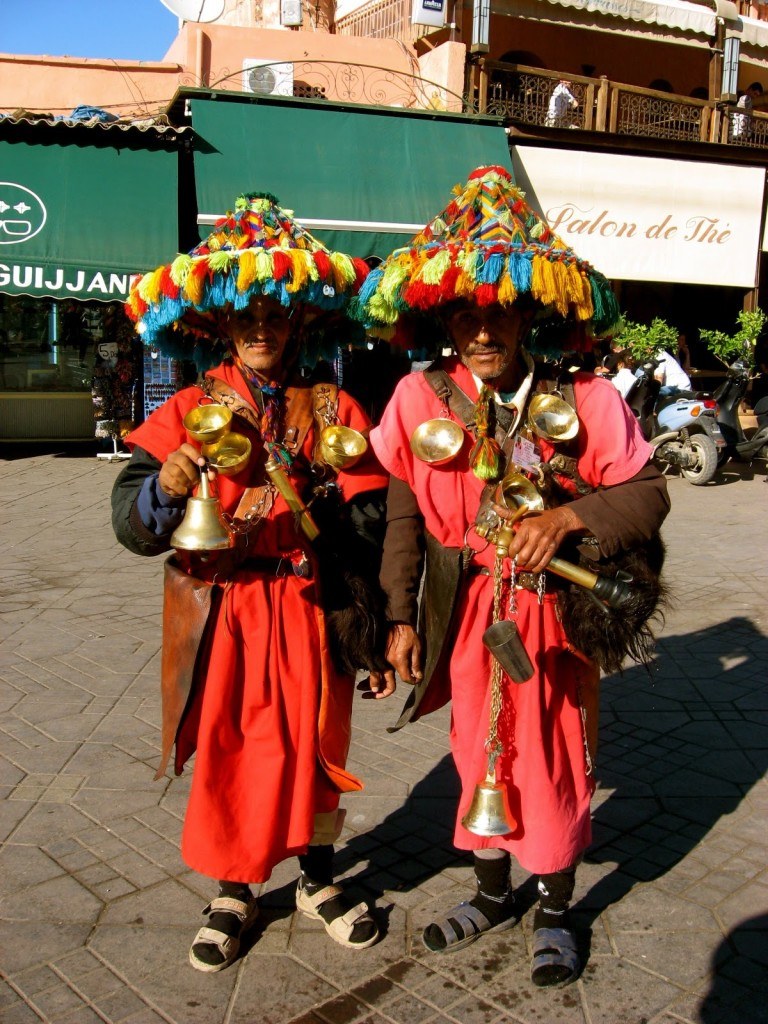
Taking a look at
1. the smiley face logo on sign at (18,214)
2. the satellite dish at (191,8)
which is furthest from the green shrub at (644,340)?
the smiley face logo on sign at (18,214)

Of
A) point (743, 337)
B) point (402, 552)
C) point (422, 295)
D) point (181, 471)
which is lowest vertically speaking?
point (402, 552)

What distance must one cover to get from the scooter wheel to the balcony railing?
16.1 feet

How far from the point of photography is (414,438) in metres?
2.63

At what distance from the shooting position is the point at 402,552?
2713 millimetres

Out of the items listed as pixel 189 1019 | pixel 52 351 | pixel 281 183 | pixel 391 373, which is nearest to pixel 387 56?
pixel 281 183

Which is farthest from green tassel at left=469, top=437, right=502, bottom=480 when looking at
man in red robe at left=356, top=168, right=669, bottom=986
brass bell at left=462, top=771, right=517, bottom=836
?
brass bell at left=462, top=771, right=517, bottom=836

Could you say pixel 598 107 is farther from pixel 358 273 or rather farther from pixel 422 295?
pixel 422 295

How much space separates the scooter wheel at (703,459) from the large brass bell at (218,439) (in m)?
9.53

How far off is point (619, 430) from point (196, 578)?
122 cm

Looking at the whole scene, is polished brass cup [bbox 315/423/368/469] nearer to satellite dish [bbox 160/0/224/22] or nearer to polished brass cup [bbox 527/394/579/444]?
polished brass cup [bbox 527/394/579/444]

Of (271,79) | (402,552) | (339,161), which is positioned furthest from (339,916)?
(271,79)

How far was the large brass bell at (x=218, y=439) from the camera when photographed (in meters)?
2.49

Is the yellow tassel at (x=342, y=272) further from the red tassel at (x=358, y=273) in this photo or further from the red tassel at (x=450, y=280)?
the red tassel at (x=450, y=280)

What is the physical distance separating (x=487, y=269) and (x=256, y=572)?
40.0 inches
